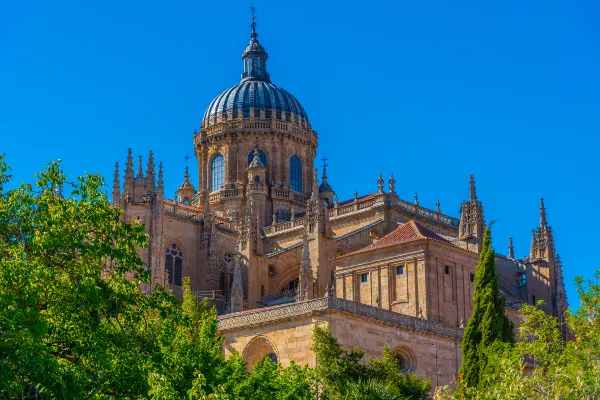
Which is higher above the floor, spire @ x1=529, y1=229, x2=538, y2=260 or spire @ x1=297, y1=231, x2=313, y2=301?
spire @ x1=529, y1=229, x2=538, y2=260

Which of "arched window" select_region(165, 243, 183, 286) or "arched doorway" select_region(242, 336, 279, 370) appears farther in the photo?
"arched window" select_region(165, 243, 183, 286)

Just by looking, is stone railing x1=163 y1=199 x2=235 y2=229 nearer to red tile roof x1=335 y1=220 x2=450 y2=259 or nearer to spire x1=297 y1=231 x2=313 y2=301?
spire x1=297 y1=231 x2=313 y2=301

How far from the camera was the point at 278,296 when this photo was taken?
58031 mm

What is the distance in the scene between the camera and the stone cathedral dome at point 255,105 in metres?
75.6

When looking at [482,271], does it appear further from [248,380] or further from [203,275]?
[203,275]

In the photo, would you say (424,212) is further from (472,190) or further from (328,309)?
(328,309)

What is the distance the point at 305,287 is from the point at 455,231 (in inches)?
709

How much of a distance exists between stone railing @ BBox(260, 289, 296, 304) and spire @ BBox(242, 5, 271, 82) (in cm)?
2474

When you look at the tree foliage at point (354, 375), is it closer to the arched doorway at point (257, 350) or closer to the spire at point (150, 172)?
the arched doorway at point (257, 350)

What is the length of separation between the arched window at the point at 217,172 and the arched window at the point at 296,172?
4650mm

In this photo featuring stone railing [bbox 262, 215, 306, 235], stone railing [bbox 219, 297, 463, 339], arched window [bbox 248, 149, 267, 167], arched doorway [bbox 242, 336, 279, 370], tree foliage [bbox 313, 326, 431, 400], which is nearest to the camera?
tree foliage [bbox 313, 326, 431, 400]

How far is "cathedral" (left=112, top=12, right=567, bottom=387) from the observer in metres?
44.1

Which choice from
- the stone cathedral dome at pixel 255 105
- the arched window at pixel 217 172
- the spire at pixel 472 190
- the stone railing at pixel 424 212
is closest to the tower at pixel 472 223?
the spire at pixel 472 190

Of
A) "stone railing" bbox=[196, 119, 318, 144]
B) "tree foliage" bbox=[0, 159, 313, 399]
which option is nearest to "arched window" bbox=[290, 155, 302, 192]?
"stone railing" bbox=[196, 119, 318, 144]
